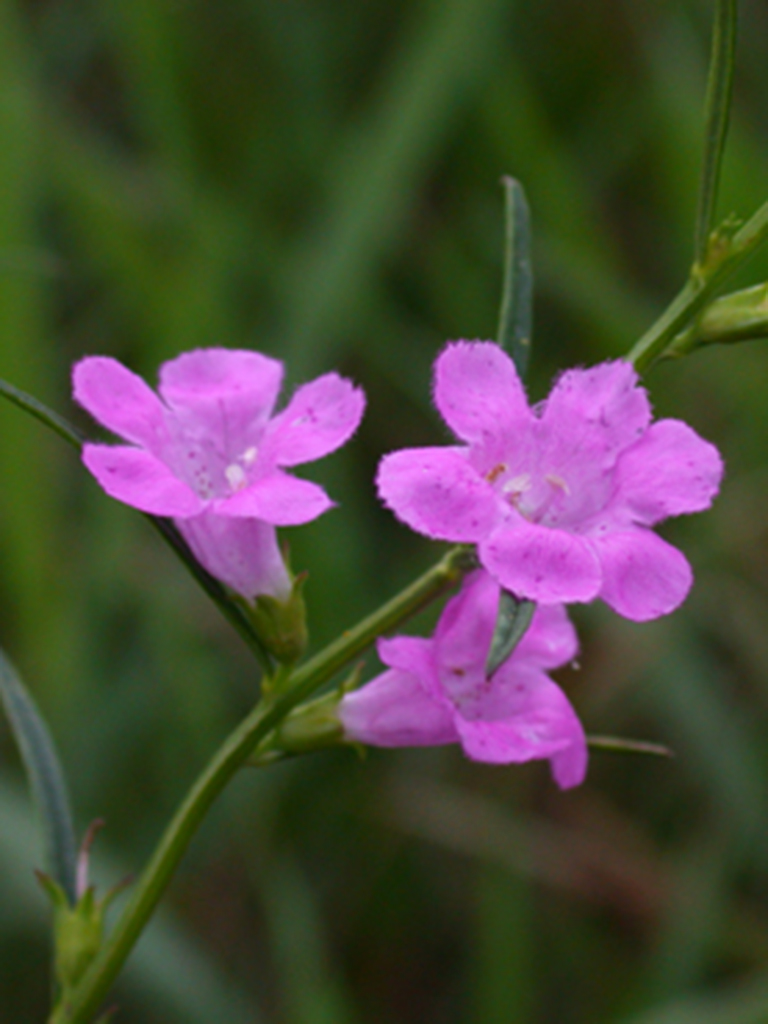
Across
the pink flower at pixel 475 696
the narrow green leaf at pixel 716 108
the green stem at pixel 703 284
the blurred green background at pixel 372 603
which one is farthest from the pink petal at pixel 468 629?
the blurred green background at pixel 372 603

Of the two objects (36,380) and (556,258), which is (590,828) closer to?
(556,258)

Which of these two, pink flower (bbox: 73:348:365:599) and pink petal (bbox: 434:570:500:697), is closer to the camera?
pink flower (bbox: 73:348:365:599)

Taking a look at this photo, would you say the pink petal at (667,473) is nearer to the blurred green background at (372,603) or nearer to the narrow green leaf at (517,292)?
the narrow green leaf at (517,292)

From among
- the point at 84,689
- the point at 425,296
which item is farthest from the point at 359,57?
the point at 84,689

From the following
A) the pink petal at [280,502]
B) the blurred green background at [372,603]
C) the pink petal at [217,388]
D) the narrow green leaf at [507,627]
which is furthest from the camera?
the blurred green background at [372,603]

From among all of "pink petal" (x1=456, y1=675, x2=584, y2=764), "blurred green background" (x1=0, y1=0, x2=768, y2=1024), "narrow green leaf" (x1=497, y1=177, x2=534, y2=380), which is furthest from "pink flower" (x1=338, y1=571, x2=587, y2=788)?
"blurred green background" (x1=0, y1=0, x2=768, y2=1024)

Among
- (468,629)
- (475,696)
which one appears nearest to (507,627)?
(468,629)

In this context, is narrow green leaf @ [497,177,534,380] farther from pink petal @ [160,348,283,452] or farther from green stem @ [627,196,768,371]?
pink petal @ [160,348,283,452]
